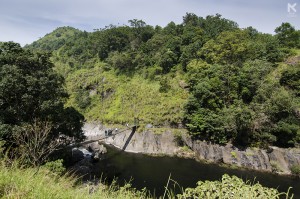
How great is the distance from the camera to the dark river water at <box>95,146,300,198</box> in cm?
2198

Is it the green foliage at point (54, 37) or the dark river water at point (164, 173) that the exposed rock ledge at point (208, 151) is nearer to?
the dark river water at point (164, 173)

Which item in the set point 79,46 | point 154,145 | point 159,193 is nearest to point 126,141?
point 154,145

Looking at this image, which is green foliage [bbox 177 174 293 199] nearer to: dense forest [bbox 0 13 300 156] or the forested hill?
dense forest [bbox 0 13 300 156]

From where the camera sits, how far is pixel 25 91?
1897 cm

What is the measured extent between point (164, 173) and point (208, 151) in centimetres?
772

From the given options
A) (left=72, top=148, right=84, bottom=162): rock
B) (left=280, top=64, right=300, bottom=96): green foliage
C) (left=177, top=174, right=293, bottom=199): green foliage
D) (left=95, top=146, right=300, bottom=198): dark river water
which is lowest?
(left=95, top=146, right=300, bottom=198): dark river water

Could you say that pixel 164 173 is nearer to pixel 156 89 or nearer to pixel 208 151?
pixel 208 151

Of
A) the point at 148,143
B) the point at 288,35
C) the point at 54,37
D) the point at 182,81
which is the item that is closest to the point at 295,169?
the point at 148,143

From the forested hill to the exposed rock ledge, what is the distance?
→ 1250mm

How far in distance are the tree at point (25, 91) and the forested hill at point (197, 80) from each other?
17858mm

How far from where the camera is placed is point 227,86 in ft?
111

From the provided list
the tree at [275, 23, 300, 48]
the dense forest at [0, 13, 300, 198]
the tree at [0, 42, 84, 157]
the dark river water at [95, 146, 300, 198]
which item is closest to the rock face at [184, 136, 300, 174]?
the dense forest at [0, 13, 300, 198]

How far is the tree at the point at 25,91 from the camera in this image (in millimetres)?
17984

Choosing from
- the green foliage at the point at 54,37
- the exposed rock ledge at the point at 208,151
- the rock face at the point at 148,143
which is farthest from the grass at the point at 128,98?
the green foliage at the point at 54,37
